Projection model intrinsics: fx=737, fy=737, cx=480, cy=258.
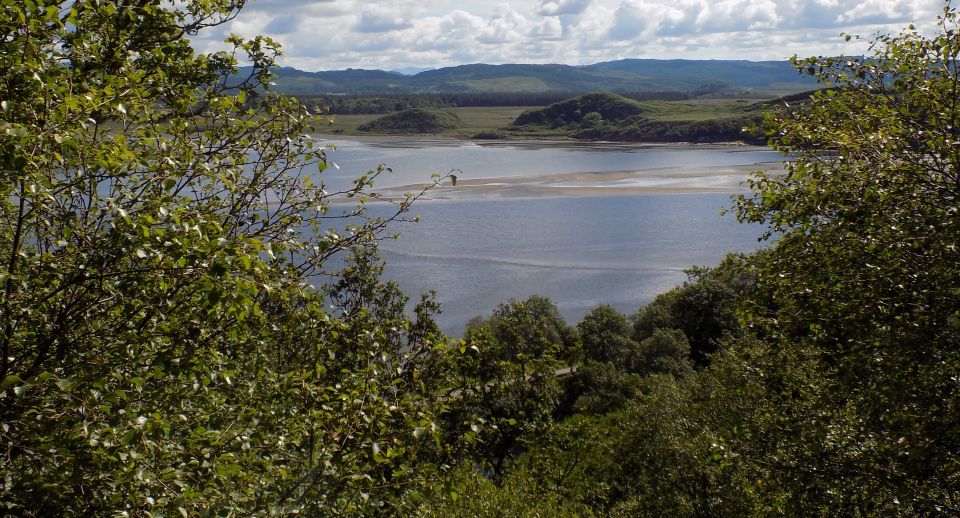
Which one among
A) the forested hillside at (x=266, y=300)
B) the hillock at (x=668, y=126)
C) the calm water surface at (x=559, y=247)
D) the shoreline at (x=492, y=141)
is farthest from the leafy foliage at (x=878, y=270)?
the shoreline at (x=492, y=141)

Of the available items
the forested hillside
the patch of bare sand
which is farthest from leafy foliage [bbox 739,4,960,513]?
the patch of bare sand

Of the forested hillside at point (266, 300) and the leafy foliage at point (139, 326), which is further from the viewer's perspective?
the forested hillside at point (266, 300)

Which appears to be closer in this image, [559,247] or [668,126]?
[559,247]

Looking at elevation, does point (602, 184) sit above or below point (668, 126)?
below

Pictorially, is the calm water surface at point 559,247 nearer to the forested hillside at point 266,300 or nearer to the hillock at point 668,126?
the forested hillside at point 266,300

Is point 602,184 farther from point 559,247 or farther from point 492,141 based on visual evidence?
point 492,141

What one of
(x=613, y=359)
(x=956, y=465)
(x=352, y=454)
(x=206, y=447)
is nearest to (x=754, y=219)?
(x=956, y=465)

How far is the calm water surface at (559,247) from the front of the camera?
46.1 metres

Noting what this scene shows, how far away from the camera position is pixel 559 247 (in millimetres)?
57688

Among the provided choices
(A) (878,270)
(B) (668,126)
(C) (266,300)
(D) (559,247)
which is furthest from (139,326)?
(B) (668,126)

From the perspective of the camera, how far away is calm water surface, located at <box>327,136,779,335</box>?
46062 mm

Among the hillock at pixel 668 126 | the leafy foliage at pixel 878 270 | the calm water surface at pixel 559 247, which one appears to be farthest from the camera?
the hillock at pixel 668 126

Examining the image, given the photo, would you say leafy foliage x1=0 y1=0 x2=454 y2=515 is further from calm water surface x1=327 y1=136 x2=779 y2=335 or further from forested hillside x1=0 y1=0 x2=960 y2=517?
calm water surface x1=327 y1=136 x2=779 y2=335

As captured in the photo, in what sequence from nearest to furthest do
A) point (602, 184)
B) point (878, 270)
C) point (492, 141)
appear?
1. point (878, 270)
2. point (602, 184)
3. point (492, 141)
